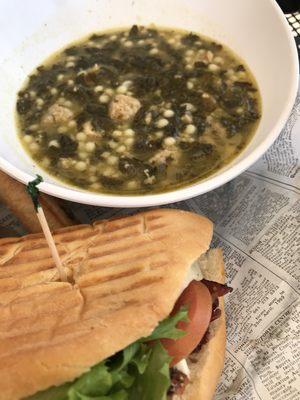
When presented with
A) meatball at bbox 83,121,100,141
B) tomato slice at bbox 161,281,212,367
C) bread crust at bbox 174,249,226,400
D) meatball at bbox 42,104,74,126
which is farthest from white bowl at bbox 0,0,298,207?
bread crust at bbox 174,249,226,400

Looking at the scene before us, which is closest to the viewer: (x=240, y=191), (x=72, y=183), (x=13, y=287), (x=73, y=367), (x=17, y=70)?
(x=73, y=367)

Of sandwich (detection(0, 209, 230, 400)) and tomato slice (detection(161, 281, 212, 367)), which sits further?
tomato slice (detection(161, 281, 212, 367))

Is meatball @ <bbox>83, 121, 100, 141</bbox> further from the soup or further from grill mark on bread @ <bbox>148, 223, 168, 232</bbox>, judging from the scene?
grill mark on bread @ <bbox>148, 223, 168, 232</bbox>

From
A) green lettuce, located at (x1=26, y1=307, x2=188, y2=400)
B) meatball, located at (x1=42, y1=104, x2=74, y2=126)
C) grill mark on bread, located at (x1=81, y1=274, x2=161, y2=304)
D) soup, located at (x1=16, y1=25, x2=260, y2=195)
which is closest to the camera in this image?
green lettuce, located at (x1=26, y1=307, x2=188, y2=400)

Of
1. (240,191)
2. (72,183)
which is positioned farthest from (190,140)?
(72,183)

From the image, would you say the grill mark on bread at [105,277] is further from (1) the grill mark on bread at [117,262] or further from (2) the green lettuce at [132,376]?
(2) the green lettuce at [132,376]

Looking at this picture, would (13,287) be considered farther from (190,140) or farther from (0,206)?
(190,140)

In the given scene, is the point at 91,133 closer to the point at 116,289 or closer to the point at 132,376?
the point at 116,289
